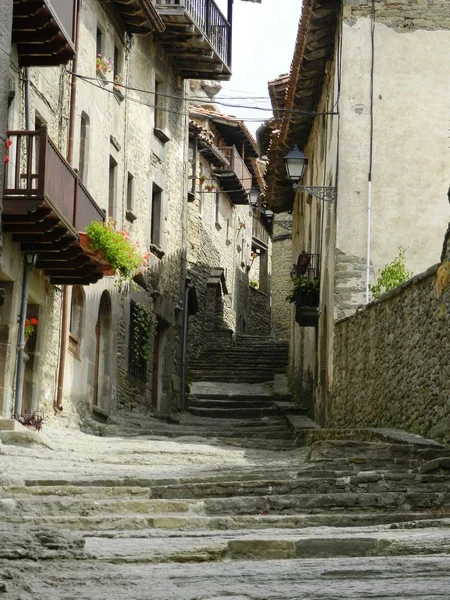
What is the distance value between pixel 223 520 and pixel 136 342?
50.8ft

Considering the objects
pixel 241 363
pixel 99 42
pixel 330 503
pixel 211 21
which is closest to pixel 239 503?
pixel 330 503

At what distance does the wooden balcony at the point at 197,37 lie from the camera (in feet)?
84.9

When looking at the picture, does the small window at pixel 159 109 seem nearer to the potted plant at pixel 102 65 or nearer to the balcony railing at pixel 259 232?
the potted plant at pixel 102 65

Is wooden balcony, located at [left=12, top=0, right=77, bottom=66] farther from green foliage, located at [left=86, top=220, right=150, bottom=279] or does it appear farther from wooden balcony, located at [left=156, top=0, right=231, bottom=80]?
wooden balcony, located at [left=156, top=0, right=231, bottom=80]

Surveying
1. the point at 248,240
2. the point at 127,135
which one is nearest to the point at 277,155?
the point at 127,135

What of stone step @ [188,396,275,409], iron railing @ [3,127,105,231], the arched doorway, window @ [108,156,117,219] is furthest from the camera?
stone step @ [188,396,275,409]

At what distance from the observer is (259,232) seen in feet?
172

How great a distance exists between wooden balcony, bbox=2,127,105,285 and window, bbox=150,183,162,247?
8.43 meters

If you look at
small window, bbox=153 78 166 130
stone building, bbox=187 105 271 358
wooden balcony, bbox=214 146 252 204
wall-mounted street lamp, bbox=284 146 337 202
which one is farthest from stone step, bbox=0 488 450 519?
wooden balcony, bbox=214 146 252 204

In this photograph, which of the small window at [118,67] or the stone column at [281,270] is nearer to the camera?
the small window at [118,67]

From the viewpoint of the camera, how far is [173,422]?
24.4 meters

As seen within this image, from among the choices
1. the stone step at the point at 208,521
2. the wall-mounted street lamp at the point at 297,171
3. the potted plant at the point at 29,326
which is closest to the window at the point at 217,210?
the wall-mounted street lamp at the point at 297,171

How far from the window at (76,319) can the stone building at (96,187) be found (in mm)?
25

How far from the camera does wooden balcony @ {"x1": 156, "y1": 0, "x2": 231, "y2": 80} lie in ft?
84.9
